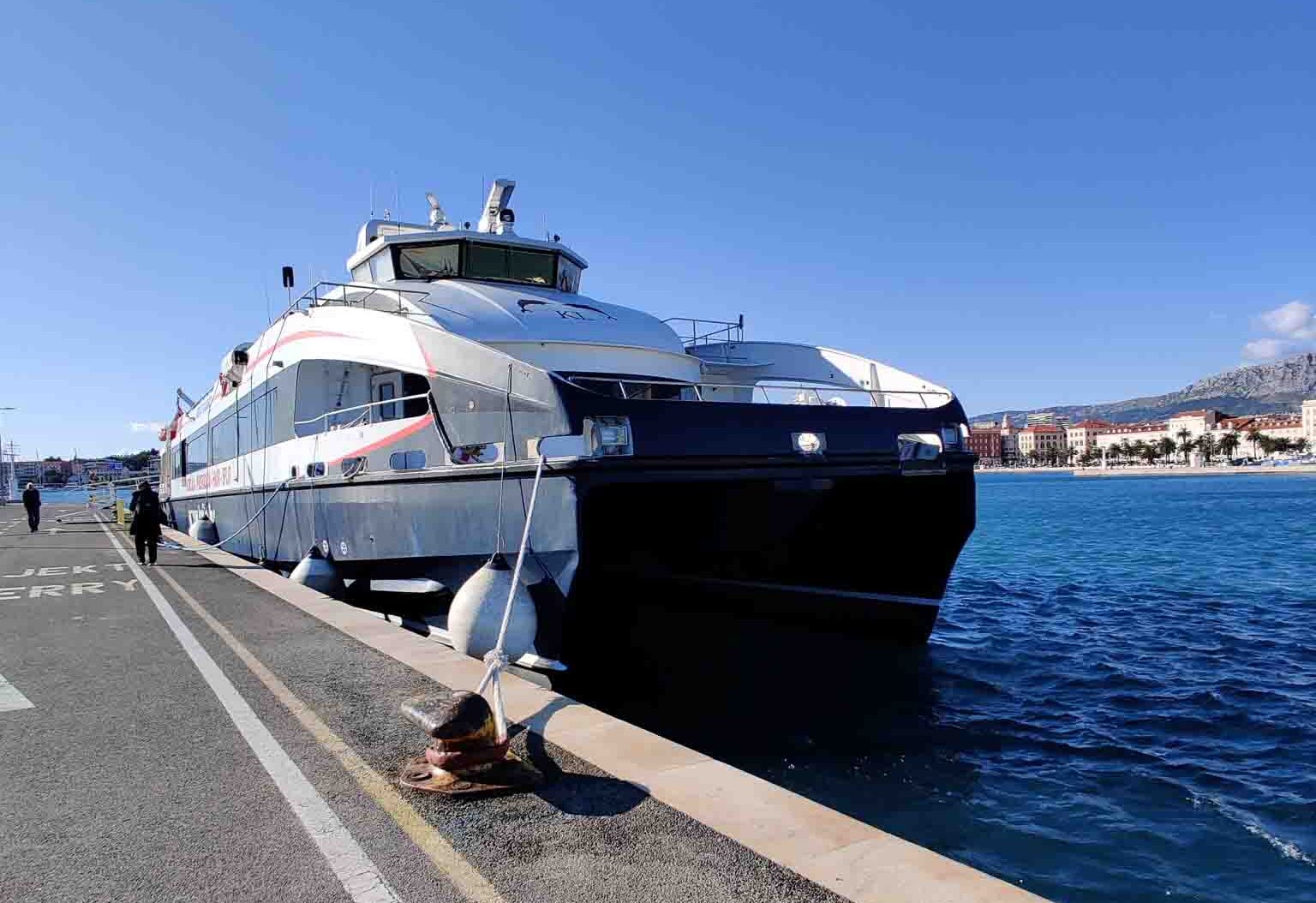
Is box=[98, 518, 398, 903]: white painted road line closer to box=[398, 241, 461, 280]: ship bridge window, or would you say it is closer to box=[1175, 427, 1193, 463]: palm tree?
box=[398, 241, 461, 280]: ship bridge window

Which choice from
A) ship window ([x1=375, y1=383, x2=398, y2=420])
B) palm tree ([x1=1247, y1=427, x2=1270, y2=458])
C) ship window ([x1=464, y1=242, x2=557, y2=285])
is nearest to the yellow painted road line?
ship window ([x1=375, y1=383, x2=398, y2=420])

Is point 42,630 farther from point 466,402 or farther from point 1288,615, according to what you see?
point 1288,615

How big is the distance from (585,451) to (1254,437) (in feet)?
684

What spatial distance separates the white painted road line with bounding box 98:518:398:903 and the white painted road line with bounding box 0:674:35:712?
1.01 m

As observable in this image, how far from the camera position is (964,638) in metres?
11.4

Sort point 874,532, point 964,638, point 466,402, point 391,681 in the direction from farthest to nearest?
point 964,638 → point 874,532 → point 466,402 → point 391,681

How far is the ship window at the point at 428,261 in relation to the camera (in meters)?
11.1

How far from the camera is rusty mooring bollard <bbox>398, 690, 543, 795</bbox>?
3.70 metres

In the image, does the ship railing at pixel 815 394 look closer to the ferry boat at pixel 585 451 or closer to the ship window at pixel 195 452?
the ferry boat at pixel 585 451

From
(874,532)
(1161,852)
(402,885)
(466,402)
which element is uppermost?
(466,402)

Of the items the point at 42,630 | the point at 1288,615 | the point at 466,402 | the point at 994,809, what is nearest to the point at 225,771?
the point at 466,402

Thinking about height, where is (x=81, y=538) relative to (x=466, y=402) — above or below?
below

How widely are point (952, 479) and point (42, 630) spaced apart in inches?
346

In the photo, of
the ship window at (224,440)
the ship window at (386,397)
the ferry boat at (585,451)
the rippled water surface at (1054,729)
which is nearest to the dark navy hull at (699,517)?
the ferry boat at (585,451)
